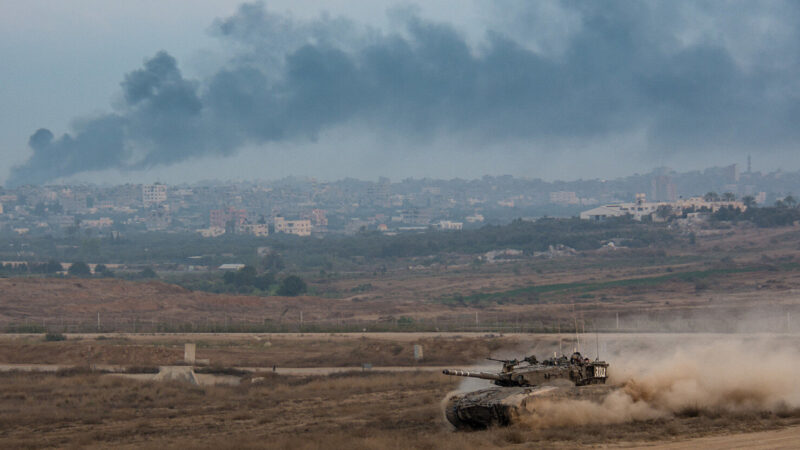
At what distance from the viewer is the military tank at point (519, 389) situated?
964 inches

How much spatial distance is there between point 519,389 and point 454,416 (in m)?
1.91

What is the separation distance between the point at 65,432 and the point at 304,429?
738 cm

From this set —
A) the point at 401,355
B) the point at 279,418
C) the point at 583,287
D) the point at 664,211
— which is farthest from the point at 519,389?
the point at 664,211

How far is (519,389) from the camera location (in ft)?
83.1

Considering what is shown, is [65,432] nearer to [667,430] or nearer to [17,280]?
[667,430]

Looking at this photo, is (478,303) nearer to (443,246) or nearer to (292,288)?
(292,288)

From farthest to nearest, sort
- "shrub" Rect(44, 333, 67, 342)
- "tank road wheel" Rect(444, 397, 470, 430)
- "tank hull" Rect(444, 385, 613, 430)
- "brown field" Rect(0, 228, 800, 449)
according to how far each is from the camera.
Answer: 1. "shrub" Rect(44, 333, 67, 342)
2. "tank road wheel" Rect(444, 397, 470, 430)
3. "brown field" Rect(0, 228, 800, 449)
4. "tank hull" Rect(444, 385, 613, 430)

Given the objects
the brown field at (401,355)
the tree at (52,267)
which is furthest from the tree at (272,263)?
the brown field at (401,355)

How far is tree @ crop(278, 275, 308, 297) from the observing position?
119000 mm

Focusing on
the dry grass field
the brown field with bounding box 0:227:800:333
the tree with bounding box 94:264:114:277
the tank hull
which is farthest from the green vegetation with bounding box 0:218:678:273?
the tank hull

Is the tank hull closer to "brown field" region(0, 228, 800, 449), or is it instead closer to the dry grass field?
"brown field" region(0, 228, 800, 449)

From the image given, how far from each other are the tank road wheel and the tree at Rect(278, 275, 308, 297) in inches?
3678

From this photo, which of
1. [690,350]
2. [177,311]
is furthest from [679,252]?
[690,350]

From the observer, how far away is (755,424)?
23.8 m
